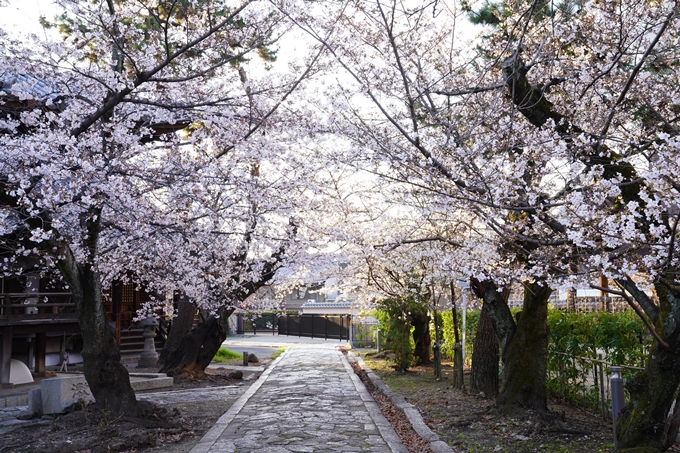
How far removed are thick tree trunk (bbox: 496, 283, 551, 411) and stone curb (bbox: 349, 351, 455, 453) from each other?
1411mm

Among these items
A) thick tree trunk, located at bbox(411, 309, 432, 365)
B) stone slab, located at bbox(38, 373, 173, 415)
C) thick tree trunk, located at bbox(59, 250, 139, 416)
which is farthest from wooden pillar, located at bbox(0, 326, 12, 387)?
thick tree trunk, located at bbox(411, 309, 432, 365)

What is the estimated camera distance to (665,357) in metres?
6.29

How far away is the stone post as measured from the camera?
1969 cm

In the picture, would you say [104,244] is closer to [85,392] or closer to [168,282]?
[85,392]

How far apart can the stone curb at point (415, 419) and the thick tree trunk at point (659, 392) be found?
221 cm

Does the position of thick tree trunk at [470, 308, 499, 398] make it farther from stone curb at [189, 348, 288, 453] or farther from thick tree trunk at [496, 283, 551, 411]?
stone curb at [189, 348, 288, 453]

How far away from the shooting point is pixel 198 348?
16594 mm

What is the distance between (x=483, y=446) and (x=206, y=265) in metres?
8.62

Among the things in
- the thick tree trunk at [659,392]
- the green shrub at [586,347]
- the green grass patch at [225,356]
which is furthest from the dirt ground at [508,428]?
the green grass patch at [225,356]

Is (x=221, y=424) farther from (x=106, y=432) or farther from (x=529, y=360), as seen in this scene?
(x=529, y=360)

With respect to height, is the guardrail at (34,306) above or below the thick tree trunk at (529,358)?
above

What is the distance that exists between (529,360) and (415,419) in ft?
6.92

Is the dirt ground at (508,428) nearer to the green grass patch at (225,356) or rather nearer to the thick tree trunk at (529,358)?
the thick tree trunk at (529,358)

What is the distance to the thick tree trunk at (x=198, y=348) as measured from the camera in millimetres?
16375
